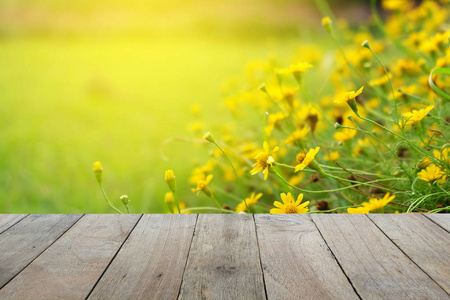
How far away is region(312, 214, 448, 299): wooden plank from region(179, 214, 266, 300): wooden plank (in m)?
0.13

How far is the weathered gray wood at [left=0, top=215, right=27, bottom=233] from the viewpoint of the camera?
2.88ft

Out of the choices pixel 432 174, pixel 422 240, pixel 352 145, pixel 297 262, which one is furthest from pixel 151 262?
pixel 352 145

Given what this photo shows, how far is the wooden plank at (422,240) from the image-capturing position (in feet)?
2.19

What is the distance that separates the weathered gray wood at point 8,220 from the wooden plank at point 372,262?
0.58 metres

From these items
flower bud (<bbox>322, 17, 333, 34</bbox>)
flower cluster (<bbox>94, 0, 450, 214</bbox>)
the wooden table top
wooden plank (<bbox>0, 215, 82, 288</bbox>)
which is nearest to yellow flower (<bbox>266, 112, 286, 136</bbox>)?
flower cluster (<bbox>94, 0, 450, 214</bbox>)

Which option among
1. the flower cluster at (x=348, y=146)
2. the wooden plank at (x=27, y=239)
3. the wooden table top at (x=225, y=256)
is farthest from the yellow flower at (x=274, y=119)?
the wooden plank at (x=27, y=239)

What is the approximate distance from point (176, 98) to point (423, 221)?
125 inches

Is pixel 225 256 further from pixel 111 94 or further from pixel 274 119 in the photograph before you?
pixel 111 94

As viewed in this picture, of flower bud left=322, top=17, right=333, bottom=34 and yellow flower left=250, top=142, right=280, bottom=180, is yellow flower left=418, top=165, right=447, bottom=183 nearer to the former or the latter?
yellow flower left=250, top=142, right=280, bottom=180

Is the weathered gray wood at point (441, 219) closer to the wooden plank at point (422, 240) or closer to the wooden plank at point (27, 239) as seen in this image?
the wooden plank at point (422, 240)

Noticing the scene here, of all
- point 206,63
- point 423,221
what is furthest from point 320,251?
point 206,63

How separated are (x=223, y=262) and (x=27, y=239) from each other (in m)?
0.37

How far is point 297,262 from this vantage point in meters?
0.69

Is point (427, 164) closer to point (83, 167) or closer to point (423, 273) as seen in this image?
point (423, 273)
